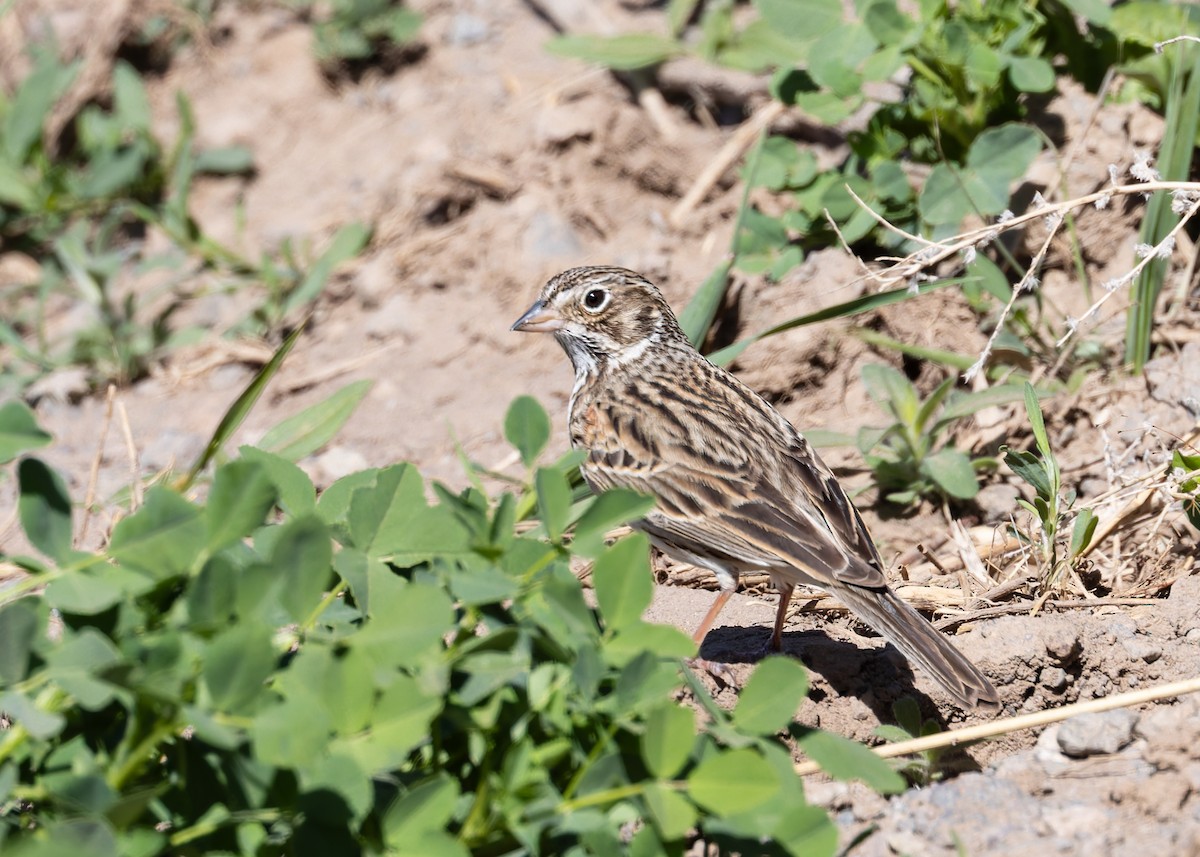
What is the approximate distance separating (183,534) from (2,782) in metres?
0.58

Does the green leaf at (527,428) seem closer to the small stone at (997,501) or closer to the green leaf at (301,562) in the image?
the green leaf at (301,562)

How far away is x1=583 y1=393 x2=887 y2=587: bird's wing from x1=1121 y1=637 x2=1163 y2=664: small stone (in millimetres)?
767

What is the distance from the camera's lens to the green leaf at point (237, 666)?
252 cm

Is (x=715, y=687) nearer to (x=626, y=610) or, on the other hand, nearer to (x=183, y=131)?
(x=626, y=610)

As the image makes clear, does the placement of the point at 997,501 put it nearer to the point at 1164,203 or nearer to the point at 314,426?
the point at 1164,203

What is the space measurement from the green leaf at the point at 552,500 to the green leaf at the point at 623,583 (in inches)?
4.4

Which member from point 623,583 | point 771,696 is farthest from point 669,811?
point 623,583

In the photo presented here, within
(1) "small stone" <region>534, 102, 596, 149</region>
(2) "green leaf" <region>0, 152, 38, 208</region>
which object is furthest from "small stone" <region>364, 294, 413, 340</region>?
(2) "green leaf" <region>0, 152, 38, 208</region>

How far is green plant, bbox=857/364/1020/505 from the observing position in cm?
521

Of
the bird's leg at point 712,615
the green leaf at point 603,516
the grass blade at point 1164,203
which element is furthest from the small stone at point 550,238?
the green leaf at point 603,516

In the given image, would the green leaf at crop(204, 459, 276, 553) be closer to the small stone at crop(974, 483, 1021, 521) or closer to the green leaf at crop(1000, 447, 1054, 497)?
the green leaf at crop(1000, 447, 1054, 497)

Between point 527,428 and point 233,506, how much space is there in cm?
68

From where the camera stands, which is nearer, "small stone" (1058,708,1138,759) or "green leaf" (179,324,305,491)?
"small stone" (1058,708,1138,759)

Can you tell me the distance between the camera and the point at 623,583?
2.82 metres
